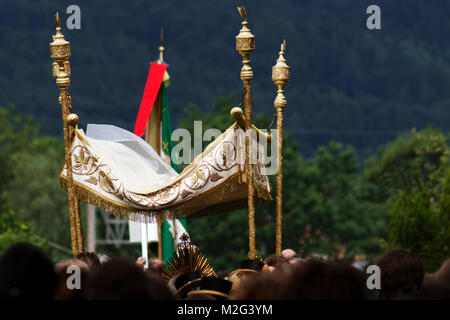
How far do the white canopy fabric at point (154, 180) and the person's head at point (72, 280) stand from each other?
2.00 meters

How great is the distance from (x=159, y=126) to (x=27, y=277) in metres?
8.22

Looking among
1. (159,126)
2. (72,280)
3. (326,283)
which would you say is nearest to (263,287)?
(326,283)

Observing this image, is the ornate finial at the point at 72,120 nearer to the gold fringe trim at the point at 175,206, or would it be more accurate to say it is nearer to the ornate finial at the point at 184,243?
the gold fringe trim at the point at 175,206

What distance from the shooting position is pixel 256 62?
97562 millimetres

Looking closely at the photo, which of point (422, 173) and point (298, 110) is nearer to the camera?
point (422, 173)

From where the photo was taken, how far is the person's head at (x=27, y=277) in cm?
448

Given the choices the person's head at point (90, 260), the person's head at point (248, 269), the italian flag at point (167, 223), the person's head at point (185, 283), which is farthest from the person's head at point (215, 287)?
the italian flag at point (167, 223)

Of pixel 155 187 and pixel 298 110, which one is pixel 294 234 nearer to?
pixel 155 187

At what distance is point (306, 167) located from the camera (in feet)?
169

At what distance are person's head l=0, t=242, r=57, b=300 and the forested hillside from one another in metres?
92.8

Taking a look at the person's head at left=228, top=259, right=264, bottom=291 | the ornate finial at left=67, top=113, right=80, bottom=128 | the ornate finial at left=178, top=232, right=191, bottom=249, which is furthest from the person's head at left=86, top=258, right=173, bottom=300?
the ornate finial at left=67, top=113, right=80, bottom=128

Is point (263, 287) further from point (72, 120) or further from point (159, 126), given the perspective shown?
point (159, 126)
